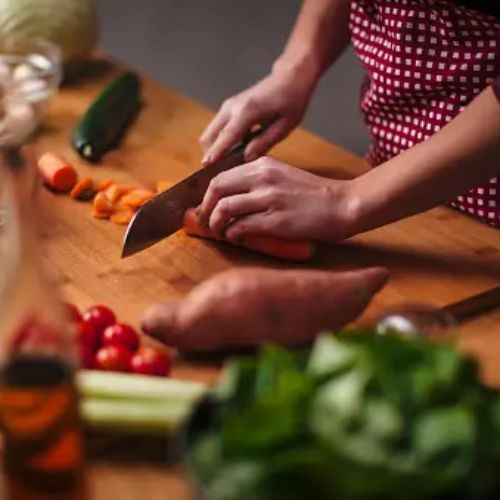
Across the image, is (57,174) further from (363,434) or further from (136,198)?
(363,434)

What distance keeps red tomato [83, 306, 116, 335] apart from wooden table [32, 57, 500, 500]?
76 mm

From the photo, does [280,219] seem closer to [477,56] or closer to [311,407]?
[477,56]

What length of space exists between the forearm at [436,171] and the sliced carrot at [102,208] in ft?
1.18

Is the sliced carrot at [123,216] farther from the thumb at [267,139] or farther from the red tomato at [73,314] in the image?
the red tomato at [73,314]

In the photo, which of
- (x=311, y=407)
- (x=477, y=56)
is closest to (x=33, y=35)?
(x=477, y=56)

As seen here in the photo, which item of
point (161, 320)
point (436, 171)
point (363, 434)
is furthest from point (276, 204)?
point (363, 434)

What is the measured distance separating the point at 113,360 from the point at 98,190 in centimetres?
56

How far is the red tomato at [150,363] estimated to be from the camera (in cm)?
126

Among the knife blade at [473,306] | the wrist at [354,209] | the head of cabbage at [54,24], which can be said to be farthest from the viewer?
the head of cabbage at [54,24]

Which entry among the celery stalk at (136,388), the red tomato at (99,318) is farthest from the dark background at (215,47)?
the celery stalk at (136,388)

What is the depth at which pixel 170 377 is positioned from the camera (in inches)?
50.8

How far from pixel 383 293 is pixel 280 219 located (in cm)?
17

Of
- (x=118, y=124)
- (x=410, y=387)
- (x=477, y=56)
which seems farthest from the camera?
(x=118, y=124)

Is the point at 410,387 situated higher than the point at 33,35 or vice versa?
the point at 410,387
